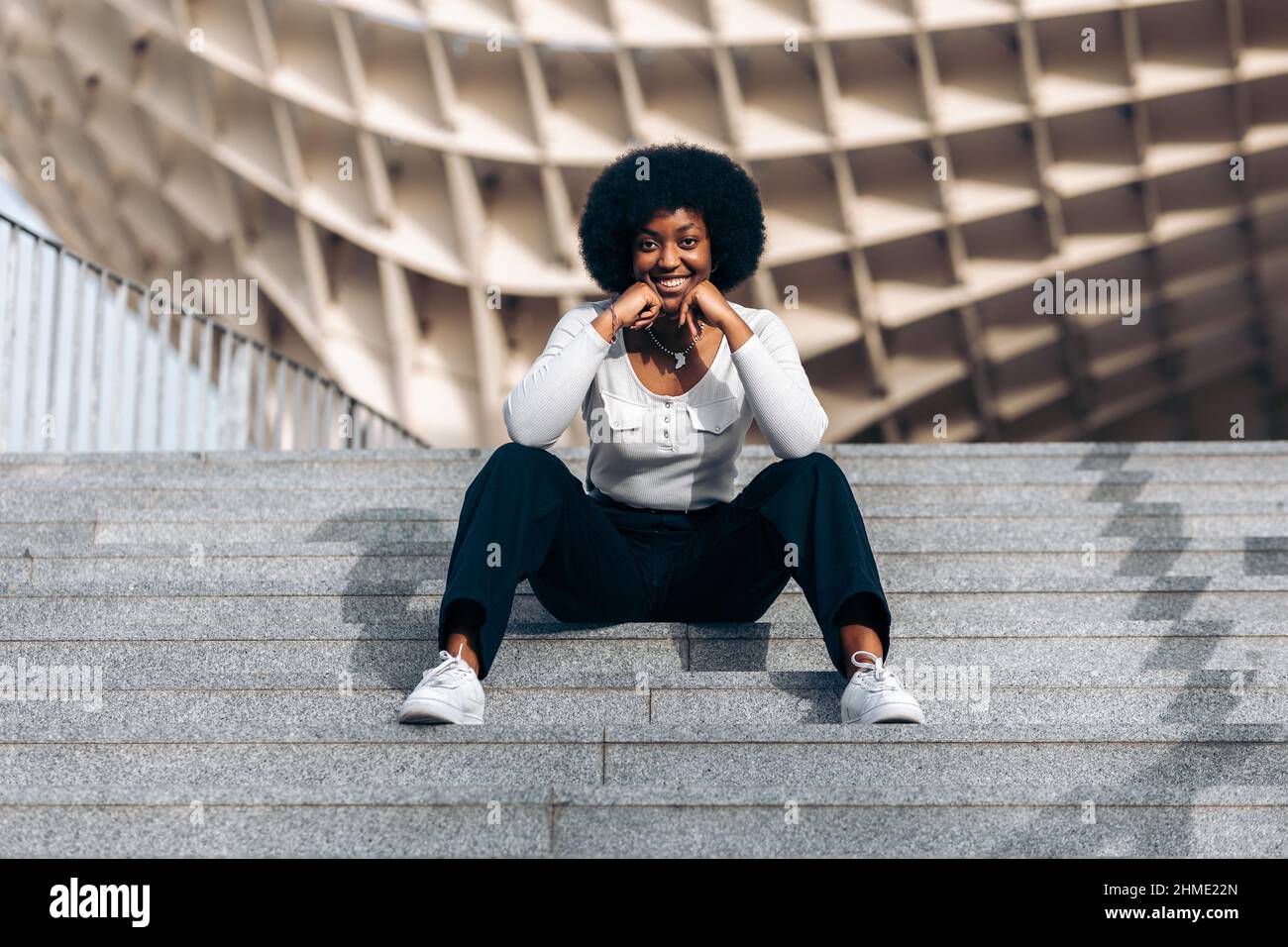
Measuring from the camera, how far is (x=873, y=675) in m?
2.96

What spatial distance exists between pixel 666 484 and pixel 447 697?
85 cm

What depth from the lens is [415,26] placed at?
1523 cm

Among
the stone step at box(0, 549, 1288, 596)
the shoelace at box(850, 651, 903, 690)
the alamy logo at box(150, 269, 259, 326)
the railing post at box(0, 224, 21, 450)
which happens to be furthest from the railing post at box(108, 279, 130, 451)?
the alamy logo at box(150, 269, 259, 326)

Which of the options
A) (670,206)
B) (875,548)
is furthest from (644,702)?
(875,548)

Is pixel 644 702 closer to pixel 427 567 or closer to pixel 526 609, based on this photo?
pixel 526 609

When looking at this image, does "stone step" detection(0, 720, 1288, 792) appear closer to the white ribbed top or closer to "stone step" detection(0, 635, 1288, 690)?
"stone step" detection(0, 635, 1288, 690)

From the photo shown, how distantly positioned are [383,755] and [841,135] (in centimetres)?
1331

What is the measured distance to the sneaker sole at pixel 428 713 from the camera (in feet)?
9.43

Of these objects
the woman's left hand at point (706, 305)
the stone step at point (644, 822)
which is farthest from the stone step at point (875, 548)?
the stone step at point (644, 822)

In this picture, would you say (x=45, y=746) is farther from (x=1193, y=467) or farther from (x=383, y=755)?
(x=1193, y=467)

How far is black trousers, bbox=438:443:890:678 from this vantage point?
305cm

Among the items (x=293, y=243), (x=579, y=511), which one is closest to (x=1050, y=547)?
(x=579, y=511)
